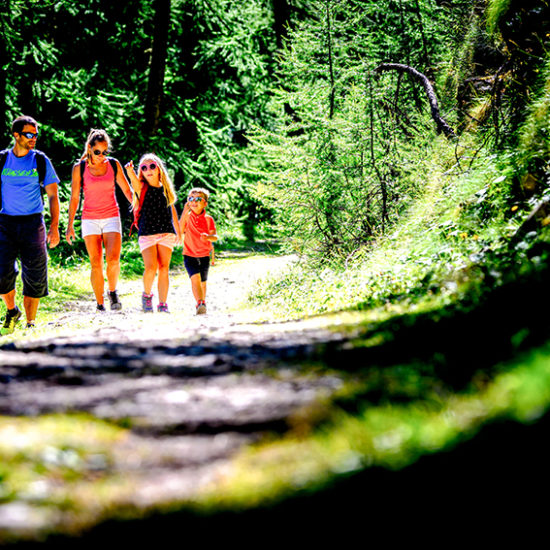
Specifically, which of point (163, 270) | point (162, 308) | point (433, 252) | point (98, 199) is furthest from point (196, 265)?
point (433, 252)

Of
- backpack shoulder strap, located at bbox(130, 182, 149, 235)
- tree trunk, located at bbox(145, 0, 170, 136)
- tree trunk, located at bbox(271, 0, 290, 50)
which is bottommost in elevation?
backpack shoulder strap, located at bbox(130, 182, 149, 235)

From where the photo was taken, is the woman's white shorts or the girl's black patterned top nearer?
the woman's white shorts

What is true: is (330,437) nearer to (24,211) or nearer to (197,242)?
(24,211)

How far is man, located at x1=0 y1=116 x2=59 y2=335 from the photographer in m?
7.08

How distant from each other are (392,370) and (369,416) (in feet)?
2.22

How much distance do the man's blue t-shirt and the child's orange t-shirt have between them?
7.55 feet

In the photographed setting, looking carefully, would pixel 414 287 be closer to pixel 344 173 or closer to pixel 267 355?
pixel 267 355

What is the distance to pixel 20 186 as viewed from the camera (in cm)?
709

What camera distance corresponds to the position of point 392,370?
2.89m

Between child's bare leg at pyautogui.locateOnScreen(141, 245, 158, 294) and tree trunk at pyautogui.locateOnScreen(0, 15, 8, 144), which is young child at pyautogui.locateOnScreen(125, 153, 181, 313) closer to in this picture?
child's bare leg at pyautogui.locateOnScreen(141, 245, 158, 294)

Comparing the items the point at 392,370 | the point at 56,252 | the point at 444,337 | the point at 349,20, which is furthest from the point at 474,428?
the point at 56,252

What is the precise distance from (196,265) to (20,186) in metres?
2.83

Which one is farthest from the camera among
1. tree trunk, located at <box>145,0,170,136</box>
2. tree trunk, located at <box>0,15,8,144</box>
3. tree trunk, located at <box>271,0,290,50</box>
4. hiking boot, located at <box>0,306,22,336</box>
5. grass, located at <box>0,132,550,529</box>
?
tree trunk, located at <box>271,0,290,50</box>

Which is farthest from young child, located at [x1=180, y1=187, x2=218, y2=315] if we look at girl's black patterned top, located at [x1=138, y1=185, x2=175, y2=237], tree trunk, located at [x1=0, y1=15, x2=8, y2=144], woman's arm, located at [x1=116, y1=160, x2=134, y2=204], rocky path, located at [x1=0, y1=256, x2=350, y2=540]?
tree trunk, located at [x1=0, y1=15, x2=8, y2=144]
